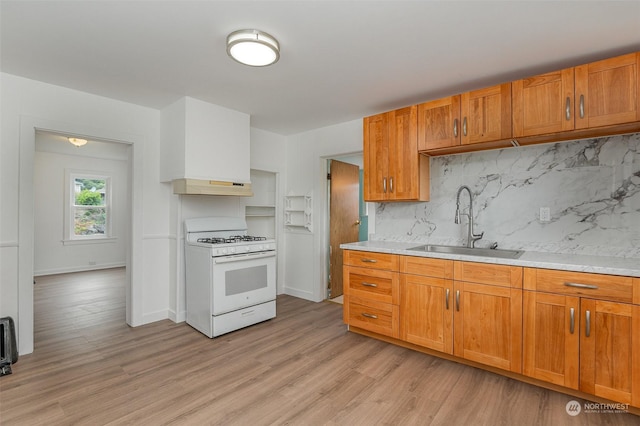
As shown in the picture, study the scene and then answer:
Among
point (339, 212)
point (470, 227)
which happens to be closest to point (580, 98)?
point (470, 227)

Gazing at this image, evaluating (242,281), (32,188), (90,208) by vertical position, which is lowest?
(242,281)

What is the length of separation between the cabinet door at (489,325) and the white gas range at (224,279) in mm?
2006

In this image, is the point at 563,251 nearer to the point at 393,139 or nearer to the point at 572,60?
the point at 572,60

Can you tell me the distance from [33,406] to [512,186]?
3987 millimetres

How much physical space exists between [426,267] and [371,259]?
21.9 inches

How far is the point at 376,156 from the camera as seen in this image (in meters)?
3.30

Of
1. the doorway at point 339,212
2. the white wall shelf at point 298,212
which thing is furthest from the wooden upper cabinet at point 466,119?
the white wall shelf at point 298,212

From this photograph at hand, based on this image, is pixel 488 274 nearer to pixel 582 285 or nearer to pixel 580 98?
pixel 582 285

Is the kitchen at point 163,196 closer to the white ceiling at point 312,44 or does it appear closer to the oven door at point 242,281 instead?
the white ceiling at point 312,44

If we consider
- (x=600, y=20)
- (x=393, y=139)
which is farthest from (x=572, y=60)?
(x=393, y=139)

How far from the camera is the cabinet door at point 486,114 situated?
2504mm

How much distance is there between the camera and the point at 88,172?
6453 millimetres

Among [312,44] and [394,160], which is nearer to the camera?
[312,44]

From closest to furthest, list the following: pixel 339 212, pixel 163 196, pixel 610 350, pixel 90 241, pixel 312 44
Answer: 1. pixel 610 350
2. pixel 312 44
3. pixel 163 196
4. pixel 339 212
5. pixel 90 241
